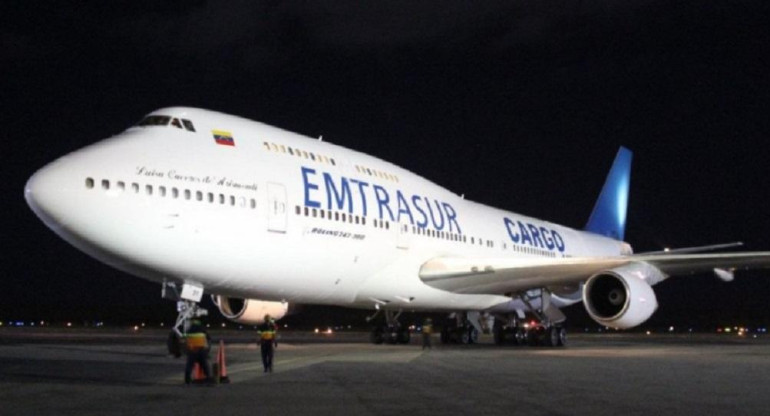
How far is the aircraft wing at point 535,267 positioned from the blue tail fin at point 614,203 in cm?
1321

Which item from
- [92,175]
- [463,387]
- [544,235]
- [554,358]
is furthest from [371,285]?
[544,235]

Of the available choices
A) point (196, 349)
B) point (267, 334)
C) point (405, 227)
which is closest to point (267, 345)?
point (267, 334)

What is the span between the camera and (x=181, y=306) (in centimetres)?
1714

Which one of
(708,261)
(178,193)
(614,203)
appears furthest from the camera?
(614,203)

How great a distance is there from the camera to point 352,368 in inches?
625

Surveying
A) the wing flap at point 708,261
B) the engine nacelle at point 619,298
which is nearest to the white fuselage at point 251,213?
the engine nacelle at point 619,298

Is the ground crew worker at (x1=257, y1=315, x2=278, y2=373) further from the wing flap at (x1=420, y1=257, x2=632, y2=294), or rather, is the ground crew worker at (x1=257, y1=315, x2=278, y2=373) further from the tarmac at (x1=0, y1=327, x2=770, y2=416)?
the wing flap at (x1=420, y1=257, x2=632, y2=294)

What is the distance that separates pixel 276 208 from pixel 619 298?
32.3 feet

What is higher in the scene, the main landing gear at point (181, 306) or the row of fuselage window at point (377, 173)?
the row of fuselage window at point (377, 173)

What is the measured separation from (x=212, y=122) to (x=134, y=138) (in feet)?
6.02

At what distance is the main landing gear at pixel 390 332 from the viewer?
27906 millimetres

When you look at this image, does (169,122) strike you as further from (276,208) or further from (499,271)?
(499,271)

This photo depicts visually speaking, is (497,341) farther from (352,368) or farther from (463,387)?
(463,387)

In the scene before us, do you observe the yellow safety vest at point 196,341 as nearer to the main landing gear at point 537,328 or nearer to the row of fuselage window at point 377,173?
the row of fuselage window at point 377,173
